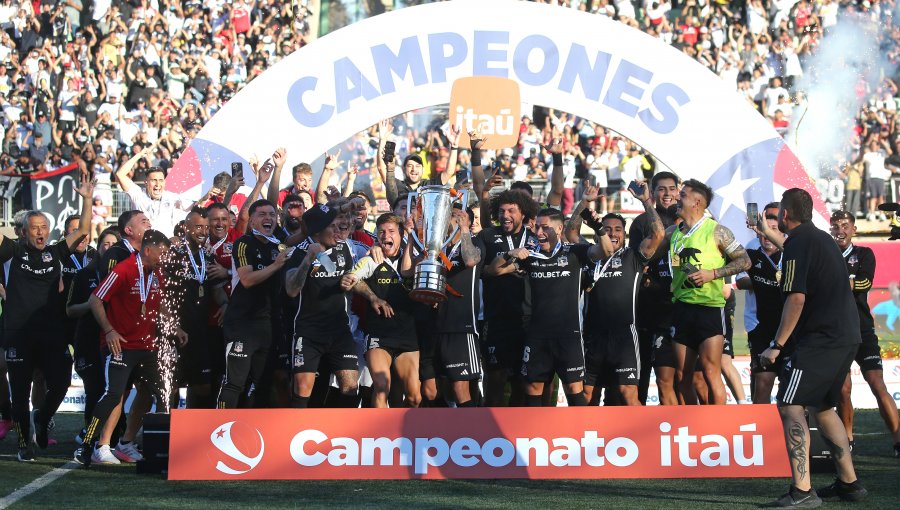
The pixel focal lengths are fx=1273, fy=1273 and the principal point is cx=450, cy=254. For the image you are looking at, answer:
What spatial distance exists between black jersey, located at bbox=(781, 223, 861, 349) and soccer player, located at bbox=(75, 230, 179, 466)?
185 inches

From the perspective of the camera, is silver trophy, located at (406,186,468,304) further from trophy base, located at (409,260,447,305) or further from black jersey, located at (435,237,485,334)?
black jersey, located at (435,237,485,334)

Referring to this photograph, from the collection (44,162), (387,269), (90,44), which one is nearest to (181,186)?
(387,269)

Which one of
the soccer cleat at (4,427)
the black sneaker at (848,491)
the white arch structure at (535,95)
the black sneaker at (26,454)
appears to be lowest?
the black sneaker at (26,454)

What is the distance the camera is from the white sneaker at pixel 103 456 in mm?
9656

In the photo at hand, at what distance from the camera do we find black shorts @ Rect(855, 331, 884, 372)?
10.2 metres

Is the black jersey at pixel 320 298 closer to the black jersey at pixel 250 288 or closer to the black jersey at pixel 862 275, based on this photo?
the black jersey at pixel 250 288

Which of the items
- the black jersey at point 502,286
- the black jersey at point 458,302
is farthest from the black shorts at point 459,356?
the black jersey at point 502,286

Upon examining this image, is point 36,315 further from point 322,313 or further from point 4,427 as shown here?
point 322,313

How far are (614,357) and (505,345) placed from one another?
90cm

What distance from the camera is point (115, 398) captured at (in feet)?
31.4

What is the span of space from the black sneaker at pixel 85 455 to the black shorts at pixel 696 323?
15.2 feet

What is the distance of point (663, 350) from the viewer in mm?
10328

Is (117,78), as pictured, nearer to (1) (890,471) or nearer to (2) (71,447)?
(2) (71,447)

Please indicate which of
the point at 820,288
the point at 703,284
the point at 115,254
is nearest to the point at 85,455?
the point at 115,254
